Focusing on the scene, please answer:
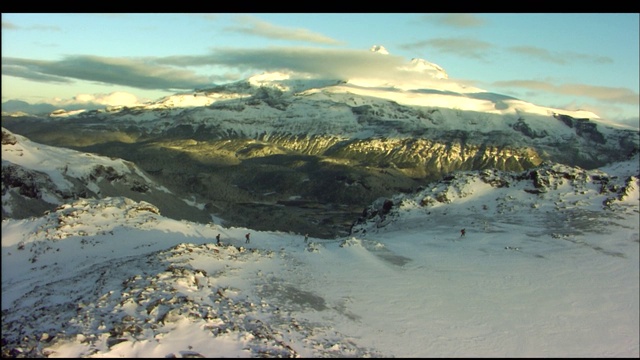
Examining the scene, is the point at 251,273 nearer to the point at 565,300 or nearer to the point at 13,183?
the point at 565,300

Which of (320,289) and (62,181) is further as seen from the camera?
(62,181)

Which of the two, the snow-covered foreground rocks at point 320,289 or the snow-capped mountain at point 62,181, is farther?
the snow-capped mountain at point 62,181

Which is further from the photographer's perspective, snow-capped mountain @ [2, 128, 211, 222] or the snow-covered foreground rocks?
snow-capped mountain @ [2, 128, 211, 222]

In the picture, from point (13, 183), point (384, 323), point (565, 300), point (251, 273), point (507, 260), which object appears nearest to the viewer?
point (384, 323)

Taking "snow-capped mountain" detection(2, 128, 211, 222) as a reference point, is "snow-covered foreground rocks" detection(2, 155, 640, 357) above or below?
above

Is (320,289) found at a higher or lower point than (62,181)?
higher

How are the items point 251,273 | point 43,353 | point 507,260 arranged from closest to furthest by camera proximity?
point 43,353 → point 251,273 → point 507,260

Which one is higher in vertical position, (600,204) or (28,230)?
(600,204)

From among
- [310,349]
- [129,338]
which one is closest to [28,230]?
[129,338]
